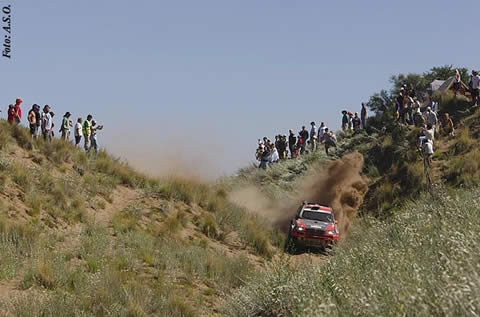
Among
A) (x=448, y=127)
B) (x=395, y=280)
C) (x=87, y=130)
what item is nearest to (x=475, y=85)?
(x=448, y=127)

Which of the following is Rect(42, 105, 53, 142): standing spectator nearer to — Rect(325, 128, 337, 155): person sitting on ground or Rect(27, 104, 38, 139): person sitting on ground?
Rect(27, 104, 38, 139): person sitting on ground

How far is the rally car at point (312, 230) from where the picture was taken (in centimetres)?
2270

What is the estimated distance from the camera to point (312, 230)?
2286 cm

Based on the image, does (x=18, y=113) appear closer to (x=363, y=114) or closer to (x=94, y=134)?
(x=94, y=134)

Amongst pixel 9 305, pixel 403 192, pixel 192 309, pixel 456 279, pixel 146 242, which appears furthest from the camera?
pixel 403 192

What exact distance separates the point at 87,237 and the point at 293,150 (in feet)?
64.7

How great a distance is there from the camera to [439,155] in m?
29.9

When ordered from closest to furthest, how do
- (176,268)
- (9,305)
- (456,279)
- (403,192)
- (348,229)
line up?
(456,279) → (9,305) → (176,268) → (348,229) → (403,192)

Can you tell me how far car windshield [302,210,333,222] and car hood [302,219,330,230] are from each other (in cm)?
26

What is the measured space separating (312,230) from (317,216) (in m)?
1.15

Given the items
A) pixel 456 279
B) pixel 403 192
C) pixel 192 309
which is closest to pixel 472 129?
pixel 403 192

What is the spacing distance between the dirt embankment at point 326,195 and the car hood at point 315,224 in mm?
3887

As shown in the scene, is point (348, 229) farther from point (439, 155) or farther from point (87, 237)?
point (87, 237)

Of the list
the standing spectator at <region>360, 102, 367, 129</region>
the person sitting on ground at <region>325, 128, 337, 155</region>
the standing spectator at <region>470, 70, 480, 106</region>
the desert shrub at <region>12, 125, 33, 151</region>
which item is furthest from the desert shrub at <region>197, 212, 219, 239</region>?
the standing spectator at <region>360, 102, 367, 129</region>
